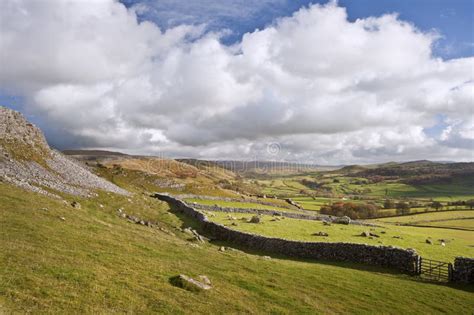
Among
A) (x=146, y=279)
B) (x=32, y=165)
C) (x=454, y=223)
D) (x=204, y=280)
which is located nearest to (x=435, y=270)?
(x=204, y=280)

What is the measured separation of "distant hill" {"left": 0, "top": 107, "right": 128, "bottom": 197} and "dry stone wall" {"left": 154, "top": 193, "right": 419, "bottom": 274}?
73.5 ft

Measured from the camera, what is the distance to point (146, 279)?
18656 millimetres

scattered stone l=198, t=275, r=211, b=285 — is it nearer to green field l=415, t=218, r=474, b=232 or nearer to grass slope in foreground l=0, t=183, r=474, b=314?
grass slope in foreground l=0, t=183, r=474, b=314

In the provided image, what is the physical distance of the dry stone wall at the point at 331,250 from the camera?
33.2 m

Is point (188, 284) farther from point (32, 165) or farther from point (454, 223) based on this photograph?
point (454, 223)

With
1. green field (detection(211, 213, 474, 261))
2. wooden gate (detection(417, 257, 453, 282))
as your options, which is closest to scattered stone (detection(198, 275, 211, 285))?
wooden gate (detection(417, 257, 453, 282))

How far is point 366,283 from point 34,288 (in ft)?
75.2

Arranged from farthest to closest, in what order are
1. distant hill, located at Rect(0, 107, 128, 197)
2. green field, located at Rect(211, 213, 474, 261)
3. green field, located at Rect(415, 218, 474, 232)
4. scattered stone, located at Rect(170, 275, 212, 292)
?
1. green field, located at Rect(415, 218, 474, 232)
2. distant hill, located at Rect(0, 107, 128, 197)
3. green field, located at Rect(211, 213, 474, 261)
4. scattered stone, located at Rect(170, 275, 212, 292)

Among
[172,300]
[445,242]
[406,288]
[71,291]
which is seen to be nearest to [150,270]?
[172,300]

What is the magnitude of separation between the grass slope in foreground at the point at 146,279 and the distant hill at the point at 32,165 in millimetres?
6867

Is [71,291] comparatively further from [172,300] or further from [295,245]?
[295,245]

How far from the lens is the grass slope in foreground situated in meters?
15.0

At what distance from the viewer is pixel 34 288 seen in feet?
47.2

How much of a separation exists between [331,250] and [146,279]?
24.6 m
